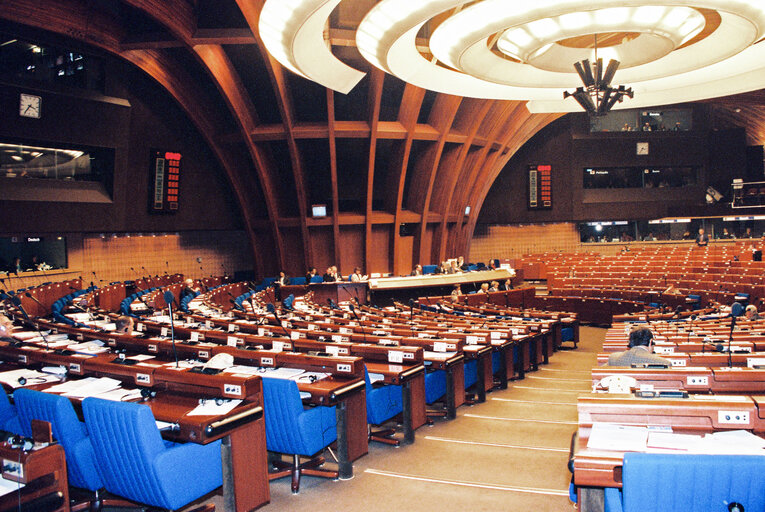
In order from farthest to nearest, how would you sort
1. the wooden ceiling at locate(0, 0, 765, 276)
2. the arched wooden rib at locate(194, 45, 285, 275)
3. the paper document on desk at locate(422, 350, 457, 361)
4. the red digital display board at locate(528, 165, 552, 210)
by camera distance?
the red digital display board at locate(528, 165, 552, 210) < the arched wooden rib at locate(194, 45, 285, 275) < the wooden ceiling at locate(0, 0, 765, 276) < the paper document on desk at locate(422, 350, 457, 361)

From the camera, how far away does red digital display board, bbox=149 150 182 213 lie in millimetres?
19656

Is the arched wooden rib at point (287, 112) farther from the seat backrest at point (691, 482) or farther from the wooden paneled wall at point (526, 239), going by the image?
the seat backrest at point (691, 482)

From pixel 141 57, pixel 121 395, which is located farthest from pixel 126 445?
pixel 141 57

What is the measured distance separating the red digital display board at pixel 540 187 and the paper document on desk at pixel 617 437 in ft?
86.1

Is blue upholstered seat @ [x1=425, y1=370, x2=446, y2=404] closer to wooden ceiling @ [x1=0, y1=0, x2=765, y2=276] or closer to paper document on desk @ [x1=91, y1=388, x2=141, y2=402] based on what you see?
paper document on desk @ [x1=91, y1=388, x2=141, y2=402]

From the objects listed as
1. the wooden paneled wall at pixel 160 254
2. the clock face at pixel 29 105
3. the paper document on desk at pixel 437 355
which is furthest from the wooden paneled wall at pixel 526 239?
the paper document on desk at pixel 437 355

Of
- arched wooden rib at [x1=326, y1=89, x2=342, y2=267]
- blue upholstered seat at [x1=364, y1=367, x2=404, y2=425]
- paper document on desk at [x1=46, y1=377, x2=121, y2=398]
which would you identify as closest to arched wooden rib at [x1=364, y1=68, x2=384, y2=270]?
arched wooden rib at [x1=326, y1=89, x2=342, y2=267]

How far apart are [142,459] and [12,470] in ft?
2.45

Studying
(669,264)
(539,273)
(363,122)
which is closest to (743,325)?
(669,264)

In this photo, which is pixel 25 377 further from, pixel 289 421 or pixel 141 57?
pixel 141 57

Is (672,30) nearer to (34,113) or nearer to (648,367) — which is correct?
(648,367)

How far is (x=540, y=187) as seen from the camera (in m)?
28.3

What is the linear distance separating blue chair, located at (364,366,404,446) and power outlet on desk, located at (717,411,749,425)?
321cm

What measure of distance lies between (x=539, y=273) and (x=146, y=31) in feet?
60.7
